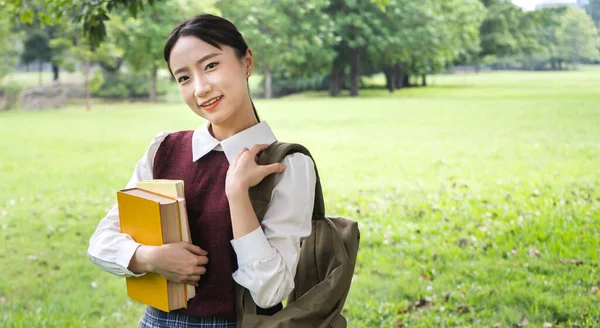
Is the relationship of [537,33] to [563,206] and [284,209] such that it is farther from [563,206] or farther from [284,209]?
[284,209]

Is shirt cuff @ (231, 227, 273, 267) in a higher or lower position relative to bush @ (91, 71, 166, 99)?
higher

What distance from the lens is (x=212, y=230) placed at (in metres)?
1.20

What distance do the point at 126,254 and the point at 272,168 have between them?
0.30 metres

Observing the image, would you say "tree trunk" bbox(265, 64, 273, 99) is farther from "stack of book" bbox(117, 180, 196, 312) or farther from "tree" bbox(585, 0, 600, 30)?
"stack of book" bbox(117, 180, 196, 312)

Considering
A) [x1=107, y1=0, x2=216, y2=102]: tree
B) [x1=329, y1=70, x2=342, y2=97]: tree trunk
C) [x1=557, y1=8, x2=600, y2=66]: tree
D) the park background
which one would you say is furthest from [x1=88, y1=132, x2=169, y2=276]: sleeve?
[x1=107, y1=0, x2=216, y2=102]: tree

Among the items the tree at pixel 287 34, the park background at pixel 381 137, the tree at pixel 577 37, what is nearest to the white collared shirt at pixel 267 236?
the park background at pixel 381 137

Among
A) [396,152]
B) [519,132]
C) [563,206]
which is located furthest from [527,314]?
[519,132]

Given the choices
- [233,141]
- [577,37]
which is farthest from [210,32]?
[577,37]

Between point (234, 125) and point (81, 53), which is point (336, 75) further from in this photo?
point (234, 125)

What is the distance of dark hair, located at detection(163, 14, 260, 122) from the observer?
119 cm

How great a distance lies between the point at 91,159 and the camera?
7.56 meters

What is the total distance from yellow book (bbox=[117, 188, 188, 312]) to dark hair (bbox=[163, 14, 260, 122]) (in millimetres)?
265

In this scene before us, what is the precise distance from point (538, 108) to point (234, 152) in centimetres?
760

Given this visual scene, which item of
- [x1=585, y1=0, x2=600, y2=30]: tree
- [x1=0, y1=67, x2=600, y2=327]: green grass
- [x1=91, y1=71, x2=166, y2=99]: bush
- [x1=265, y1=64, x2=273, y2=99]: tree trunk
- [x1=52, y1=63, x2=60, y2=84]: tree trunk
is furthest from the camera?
[x1=91, y1=71, x2=166, y2=99]: bush
